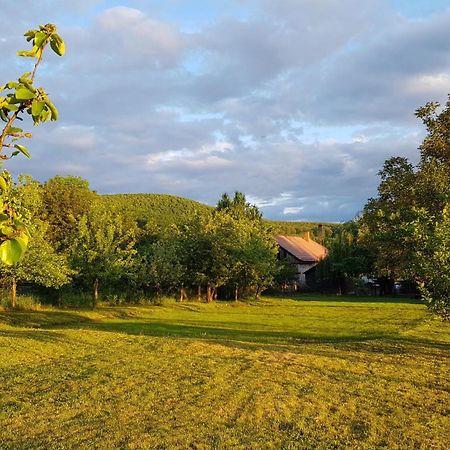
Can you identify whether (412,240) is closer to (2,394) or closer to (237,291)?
(2,394)

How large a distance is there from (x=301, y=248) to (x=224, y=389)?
63.7 m

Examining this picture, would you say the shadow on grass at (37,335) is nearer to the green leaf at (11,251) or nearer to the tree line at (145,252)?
the tree line at (145,252)

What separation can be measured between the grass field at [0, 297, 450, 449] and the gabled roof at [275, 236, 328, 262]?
146 ft

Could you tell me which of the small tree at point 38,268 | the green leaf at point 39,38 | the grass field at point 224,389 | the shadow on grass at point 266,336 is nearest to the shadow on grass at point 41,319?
the shadow on grass at point 266,336

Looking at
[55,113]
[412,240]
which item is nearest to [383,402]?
[412,240]

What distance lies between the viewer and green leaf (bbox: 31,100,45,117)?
2.27 metres

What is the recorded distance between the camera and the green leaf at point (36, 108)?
227 centimetres

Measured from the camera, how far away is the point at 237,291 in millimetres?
53531

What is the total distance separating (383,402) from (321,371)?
3.56m

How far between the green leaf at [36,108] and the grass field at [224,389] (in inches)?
284

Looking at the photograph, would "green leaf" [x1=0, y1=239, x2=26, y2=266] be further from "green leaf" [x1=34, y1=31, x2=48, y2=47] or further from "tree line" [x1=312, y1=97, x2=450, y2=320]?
"tree line" [x1=312, y1=97, x2=450, y2=320]

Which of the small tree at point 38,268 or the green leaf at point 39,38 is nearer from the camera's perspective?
the green leaf at point 39,38

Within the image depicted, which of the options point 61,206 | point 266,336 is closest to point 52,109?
point 266,336

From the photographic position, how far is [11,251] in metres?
2.00
